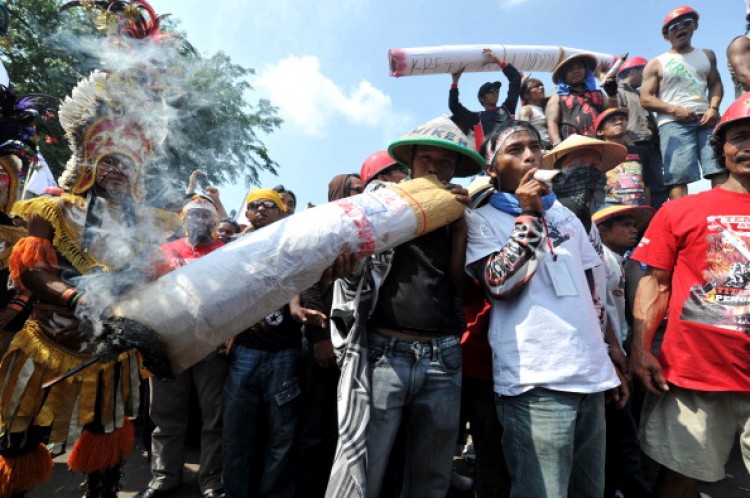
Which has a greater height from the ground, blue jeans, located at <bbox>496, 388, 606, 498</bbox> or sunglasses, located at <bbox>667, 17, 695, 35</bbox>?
sunglasses, located at <bbox>667, 17, 695, 35</bbox>

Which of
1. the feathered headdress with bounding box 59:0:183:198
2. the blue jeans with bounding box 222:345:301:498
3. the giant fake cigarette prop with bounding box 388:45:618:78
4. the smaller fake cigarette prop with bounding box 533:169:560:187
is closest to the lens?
the feathered headdress with bounding box 59:0:183:198

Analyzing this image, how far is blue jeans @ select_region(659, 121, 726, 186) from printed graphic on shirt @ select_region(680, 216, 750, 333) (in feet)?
9.31

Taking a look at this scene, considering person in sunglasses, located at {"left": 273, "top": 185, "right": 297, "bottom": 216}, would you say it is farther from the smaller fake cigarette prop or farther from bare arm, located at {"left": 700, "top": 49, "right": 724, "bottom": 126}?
bare arm, located at {"left": 700, "top": 49, "right": 724, "bottom": 126}

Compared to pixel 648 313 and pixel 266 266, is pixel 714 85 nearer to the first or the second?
pixel 648 313

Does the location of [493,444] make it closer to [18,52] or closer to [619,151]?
[619,151]

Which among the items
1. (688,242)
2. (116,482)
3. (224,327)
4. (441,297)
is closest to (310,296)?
(441,297)

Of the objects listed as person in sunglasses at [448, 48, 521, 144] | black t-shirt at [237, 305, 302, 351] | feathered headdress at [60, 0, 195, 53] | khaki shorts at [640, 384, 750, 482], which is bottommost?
khaki shorts at [640, 384, 750, 482]

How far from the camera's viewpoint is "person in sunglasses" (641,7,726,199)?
451 centimetres

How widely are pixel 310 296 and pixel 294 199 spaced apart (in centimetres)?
242

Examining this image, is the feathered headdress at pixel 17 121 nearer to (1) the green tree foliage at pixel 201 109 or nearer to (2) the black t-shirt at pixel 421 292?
(1) the green tree foliage at pixel 201 109

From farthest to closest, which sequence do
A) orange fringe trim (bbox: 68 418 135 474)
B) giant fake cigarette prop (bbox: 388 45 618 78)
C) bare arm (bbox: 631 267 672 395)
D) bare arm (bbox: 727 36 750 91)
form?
giant fake cigarette prop (bbox: 388 45 618 78), bare arm (bbox: 727 36 750 91), orange fringe trim (bbox: 68 418 135 474), bare arm (bbox: 631 267 672 395)

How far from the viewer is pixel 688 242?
2.19 metres

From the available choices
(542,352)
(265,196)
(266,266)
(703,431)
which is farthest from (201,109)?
(703,431)

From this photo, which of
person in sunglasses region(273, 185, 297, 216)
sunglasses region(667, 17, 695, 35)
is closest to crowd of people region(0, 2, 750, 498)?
person in sunglasses region(273, 185, 297, 216)
